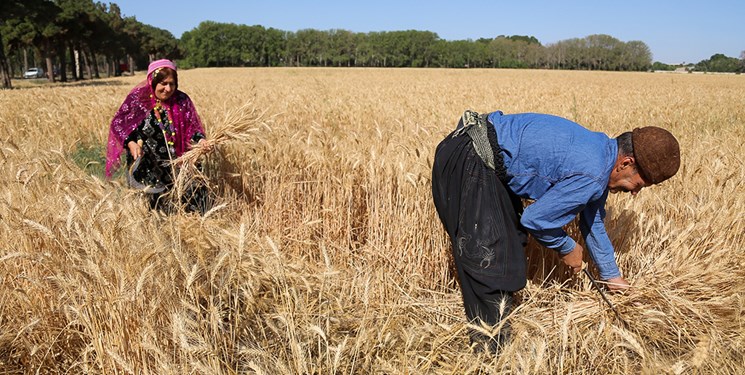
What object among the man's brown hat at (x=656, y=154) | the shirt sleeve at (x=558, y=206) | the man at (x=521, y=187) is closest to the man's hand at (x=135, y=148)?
the man at (x=521, y=187)

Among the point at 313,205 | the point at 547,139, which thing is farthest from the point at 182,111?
the point at 547,139

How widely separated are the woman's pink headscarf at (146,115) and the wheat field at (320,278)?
0.50 metres

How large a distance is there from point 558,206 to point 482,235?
1.26 ft

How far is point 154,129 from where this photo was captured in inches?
160

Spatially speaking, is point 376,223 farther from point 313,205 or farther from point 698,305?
point 698,305

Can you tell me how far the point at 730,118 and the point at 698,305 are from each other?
861 cm

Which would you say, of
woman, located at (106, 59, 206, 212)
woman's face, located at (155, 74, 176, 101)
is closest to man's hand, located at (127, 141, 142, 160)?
woman, located at (106, 59, 206, 212)

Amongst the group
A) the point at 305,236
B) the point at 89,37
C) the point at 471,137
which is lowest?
the point at 305,236

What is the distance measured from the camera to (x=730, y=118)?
922cm

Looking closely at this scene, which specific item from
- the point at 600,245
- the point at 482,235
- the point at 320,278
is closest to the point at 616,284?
the point at 600,245

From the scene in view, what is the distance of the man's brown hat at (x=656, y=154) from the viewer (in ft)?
6.54

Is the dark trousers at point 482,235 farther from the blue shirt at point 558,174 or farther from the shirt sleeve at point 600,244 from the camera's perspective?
the shirt sleeve at point 600,244

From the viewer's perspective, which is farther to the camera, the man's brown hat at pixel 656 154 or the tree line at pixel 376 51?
the tree line at pixel 376 51

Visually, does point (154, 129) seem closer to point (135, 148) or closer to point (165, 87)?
point (135, 148)
